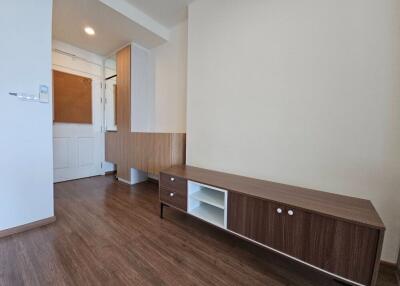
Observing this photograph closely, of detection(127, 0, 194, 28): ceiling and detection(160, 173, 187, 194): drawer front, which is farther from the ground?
detection(127, 0, 194, 28): ceiling

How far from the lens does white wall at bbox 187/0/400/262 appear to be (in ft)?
4.17

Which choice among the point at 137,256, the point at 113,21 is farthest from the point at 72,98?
the point at 137,256

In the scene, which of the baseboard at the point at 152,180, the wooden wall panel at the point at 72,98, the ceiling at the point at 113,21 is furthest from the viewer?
the baseboard at the point at 152,180

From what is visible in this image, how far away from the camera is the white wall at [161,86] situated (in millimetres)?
2900

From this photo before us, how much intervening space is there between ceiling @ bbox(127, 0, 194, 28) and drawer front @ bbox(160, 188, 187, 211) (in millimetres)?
2504

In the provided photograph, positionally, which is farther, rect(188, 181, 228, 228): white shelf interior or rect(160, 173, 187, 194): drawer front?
rect(160, 173, 187, 194): drawer front

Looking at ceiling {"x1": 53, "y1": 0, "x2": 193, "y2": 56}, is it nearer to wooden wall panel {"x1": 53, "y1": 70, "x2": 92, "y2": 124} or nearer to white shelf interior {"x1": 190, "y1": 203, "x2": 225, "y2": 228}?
wooden wall panel {"x1": 53, "y1": 70, "x2": 92, "y2": 124}

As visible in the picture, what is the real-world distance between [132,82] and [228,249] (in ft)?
9.88

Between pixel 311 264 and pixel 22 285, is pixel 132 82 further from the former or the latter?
pixel 311 264

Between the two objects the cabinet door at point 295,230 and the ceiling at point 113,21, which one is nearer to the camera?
the cabinet door at point 295,230

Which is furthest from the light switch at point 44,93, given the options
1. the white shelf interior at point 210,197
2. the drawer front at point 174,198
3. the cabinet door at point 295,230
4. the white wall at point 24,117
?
the cabinet door at point 295,230

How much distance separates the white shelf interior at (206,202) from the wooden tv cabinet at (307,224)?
1 cm

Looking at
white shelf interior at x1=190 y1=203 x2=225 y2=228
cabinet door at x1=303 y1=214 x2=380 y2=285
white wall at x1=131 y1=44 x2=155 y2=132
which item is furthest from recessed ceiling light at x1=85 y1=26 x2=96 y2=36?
cabinet door at x1=303 y1=214 x2=380 y2=285

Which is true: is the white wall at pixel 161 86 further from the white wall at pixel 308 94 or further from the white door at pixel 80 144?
the white door at pixel 80 144
